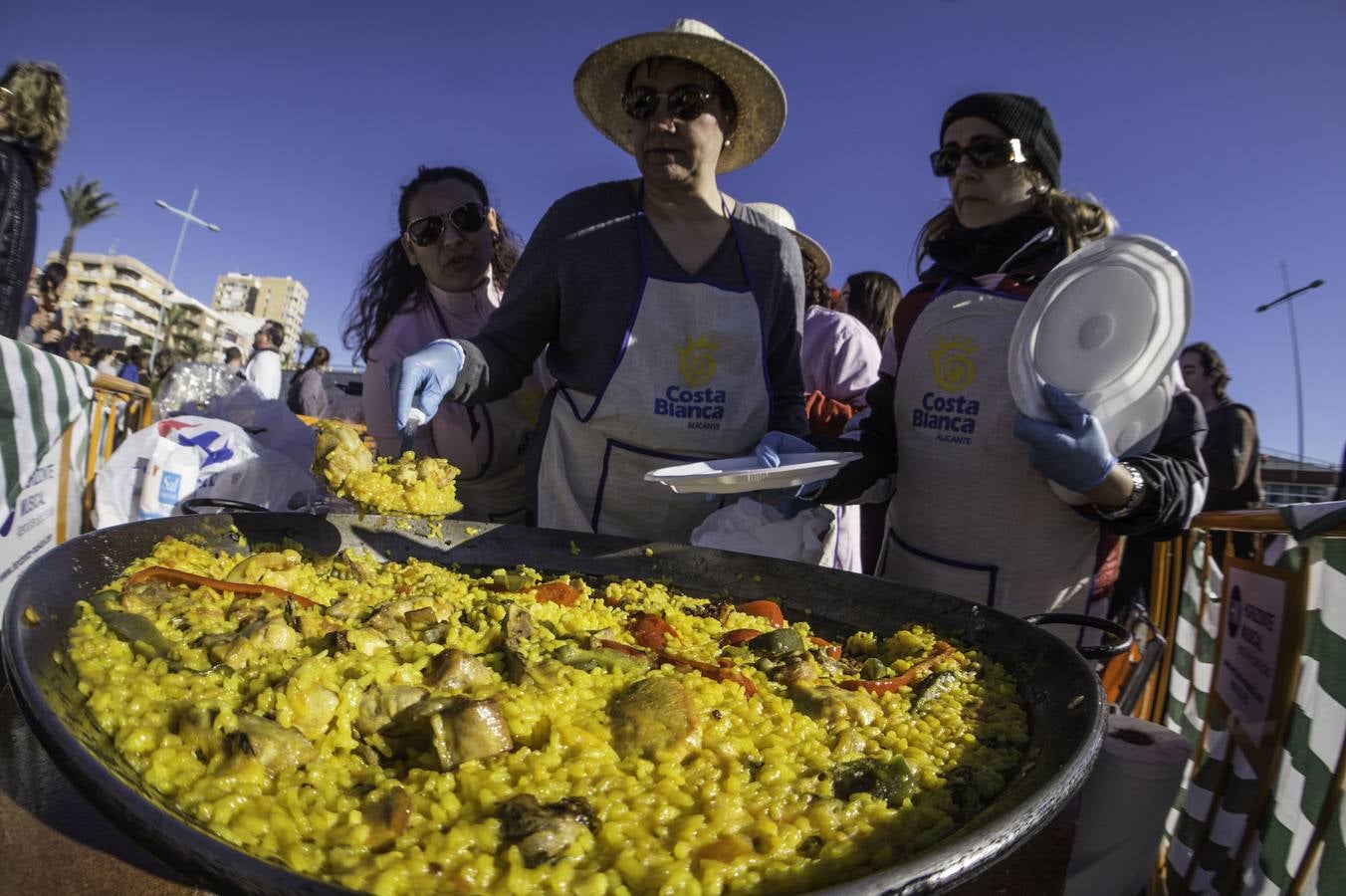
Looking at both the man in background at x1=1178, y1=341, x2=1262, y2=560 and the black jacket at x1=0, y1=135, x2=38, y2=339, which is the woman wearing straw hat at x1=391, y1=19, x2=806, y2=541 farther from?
the man in background at x1=1178, y1=341, x2=1262, y2=560

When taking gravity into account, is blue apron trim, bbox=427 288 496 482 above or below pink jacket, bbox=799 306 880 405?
below

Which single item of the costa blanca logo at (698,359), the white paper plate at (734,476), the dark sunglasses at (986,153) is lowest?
the white paper plate at (734,476)

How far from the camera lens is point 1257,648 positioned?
7.13 feet

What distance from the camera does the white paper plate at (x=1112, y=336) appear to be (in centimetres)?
237

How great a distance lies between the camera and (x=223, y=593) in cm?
219

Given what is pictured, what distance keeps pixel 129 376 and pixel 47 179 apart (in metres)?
9.72

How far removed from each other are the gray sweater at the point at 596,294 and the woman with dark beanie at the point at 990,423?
1.80 ft

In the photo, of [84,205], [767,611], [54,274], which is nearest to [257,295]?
[84,205]

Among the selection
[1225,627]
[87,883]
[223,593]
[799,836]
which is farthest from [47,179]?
[1225,627]

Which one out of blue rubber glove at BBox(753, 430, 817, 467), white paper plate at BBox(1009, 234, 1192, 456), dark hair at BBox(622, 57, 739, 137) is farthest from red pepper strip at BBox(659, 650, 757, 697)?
dark hair at BBox(622, 57, 739, 137)

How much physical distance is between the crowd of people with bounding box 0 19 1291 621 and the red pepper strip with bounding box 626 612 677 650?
29.8 inches

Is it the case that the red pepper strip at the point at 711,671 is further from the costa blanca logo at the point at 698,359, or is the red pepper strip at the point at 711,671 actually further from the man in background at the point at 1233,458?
the man in background at the point at 1233,458

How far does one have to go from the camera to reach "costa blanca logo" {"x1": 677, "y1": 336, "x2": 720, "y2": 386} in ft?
10.3

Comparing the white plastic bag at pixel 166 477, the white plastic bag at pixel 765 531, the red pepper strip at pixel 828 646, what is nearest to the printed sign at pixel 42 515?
the white plastic bag at pixel 166 477
